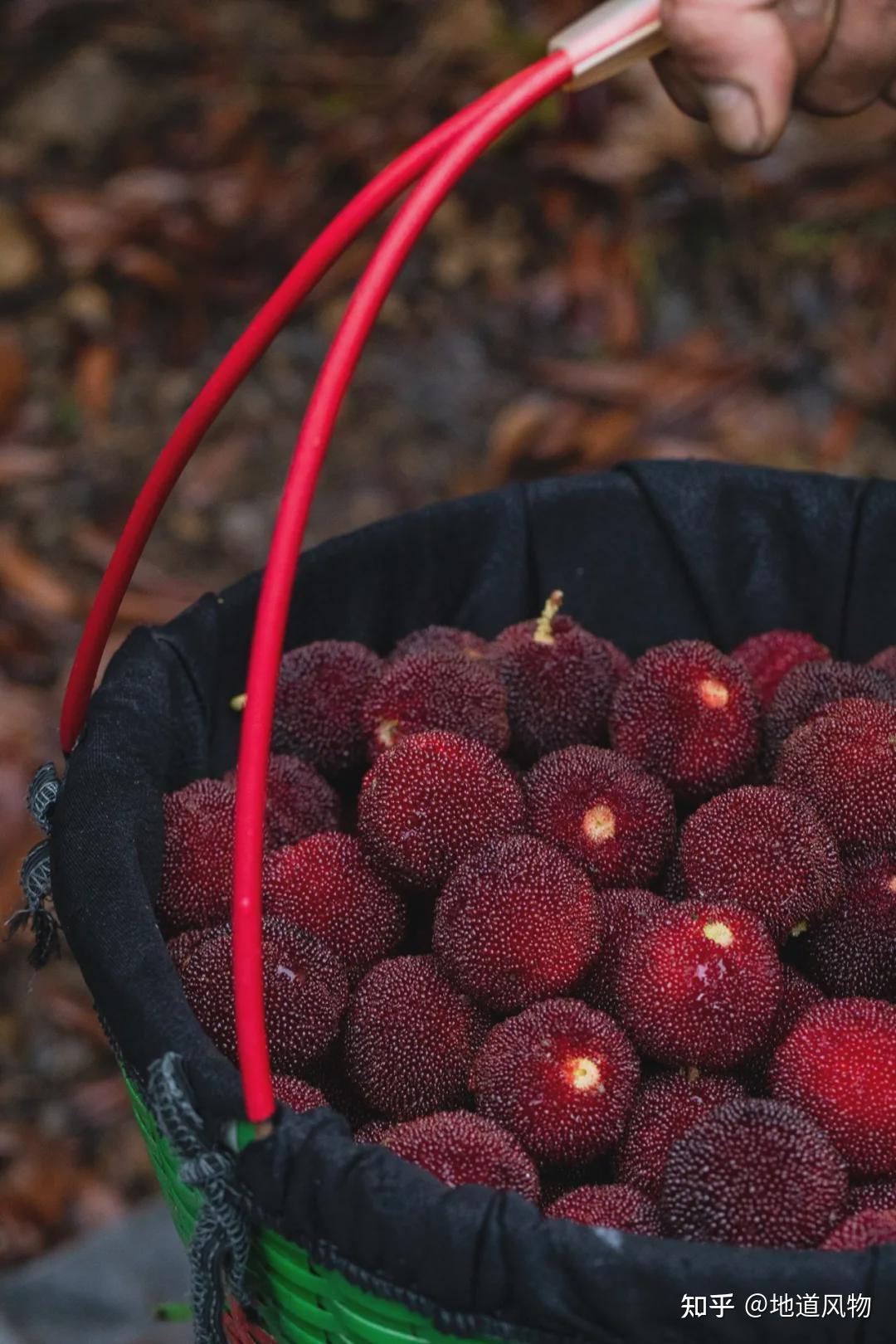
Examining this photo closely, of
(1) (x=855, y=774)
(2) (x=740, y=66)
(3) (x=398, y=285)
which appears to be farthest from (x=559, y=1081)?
(3) (x=398, y=285)

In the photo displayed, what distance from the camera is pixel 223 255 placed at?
2000 millimetres

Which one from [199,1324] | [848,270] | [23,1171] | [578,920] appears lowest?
[23,1171]

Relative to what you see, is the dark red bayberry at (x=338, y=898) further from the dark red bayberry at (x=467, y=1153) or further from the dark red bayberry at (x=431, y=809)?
the dark red bayberry at (x=467, y=1153)

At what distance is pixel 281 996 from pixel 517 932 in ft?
0.42

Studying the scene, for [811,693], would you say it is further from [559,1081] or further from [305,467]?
[305,467]

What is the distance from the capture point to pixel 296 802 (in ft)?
3.00

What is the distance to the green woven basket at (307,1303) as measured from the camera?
0.59 metres

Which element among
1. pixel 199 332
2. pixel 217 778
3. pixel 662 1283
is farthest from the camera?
pixel 199 332

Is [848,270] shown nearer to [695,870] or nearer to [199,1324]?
[695,870]

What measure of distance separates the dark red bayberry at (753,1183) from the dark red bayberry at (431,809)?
0.23 m

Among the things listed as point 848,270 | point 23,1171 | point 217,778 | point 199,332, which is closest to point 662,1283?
point 217,778

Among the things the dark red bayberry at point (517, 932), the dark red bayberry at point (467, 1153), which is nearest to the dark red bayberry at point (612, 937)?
the dark red bayberry at point (517, 932)

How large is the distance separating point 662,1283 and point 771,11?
60 cm

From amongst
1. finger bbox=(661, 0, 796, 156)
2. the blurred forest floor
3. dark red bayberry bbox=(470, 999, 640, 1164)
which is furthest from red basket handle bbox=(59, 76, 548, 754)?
the blurred forest floor
